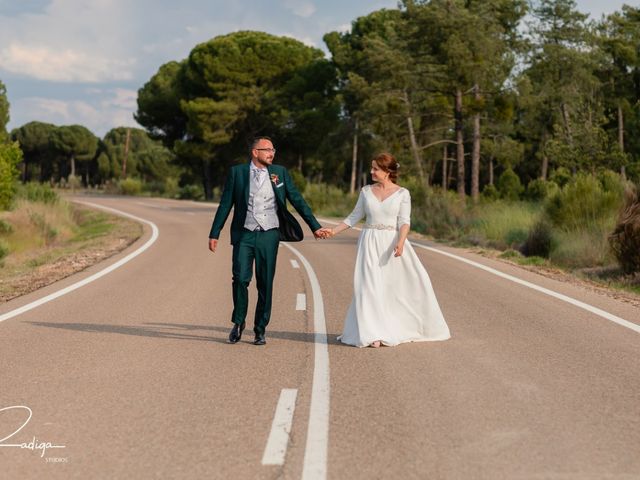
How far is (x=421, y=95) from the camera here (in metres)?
46.4

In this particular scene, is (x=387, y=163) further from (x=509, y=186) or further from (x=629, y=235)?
(x=509, y=186)

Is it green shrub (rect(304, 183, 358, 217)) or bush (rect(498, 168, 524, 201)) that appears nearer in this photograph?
green shrub (rect(304, 183, 358, 217))

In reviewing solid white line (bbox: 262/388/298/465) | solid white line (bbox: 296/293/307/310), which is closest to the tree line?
solid white line (bbox: 296/293/307/310)

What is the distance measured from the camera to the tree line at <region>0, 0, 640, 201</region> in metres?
36.4

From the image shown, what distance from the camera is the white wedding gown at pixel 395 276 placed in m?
8.09

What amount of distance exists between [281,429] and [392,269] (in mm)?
3348

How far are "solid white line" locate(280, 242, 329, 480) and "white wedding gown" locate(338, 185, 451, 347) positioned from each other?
57 centimetres

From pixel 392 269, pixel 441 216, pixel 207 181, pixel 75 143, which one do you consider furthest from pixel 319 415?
pixel 75 143

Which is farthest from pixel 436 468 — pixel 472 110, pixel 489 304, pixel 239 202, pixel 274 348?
pixel 472 110

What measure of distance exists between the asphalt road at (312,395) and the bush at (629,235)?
3.75 metres

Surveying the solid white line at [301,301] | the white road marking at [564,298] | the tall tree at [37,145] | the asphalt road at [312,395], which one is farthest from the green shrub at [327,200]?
the tall tree at [37,145]

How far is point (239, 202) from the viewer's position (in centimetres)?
798

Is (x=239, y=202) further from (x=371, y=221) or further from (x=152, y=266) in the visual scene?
(x=152, y=266)

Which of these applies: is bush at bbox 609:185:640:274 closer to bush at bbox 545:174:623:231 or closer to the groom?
bush at bbox 545:174:623:231
